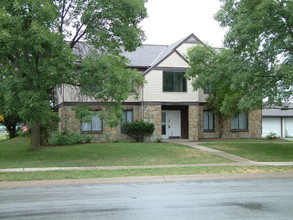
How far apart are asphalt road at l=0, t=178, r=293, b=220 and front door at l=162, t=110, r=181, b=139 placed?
15.9m

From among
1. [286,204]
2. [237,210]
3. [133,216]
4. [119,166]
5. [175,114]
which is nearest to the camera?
[133,216]

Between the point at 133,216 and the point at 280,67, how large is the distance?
40.5 feet

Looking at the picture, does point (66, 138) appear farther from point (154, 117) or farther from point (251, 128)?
point (251, 128)

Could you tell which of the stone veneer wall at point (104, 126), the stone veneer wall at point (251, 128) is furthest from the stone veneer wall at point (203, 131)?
the stone veneer wall at point (104, 126)

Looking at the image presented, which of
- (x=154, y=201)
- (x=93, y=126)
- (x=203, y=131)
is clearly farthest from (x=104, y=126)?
(x=154, y=201)

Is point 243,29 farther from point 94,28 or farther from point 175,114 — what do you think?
point 175,114

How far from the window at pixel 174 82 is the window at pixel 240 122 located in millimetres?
5431

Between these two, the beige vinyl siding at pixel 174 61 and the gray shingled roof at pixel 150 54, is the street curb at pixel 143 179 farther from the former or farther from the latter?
the beige vinyl siding at pixel 174 61

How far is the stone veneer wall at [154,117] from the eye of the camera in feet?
80.4

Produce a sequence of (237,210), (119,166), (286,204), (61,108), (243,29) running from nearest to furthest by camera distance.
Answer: (237,210), (286,204), (119,166), (243,29), (61,108)

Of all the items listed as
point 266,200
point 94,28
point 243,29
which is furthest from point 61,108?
point 266,200

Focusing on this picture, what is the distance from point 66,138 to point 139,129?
4.95 m

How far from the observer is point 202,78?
17.9m

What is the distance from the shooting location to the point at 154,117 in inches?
971
